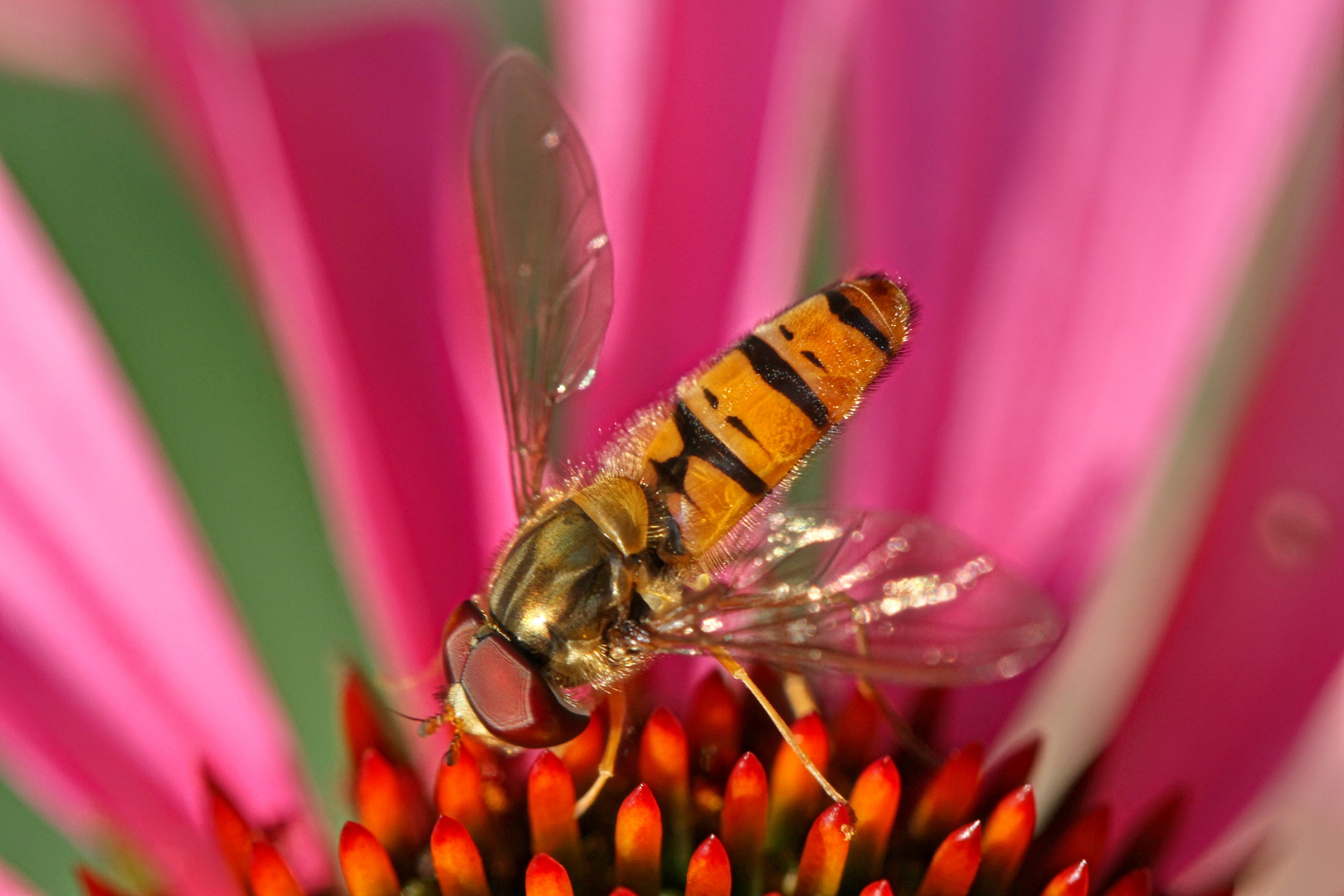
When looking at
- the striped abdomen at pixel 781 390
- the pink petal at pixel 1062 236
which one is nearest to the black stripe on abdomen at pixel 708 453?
the striped abdomen at pixel 781 390

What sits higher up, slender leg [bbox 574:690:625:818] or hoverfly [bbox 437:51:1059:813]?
hoverfly [bbox 437:51:1059:813]

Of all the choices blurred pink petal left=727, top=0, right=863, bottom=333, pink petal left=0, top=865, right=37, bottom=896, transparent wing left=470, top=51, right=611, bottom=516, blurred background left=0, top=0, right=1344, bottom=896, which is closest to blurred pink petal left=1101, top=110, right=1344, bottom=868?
blurred background left=0, top=0, right=1344, bottom=896

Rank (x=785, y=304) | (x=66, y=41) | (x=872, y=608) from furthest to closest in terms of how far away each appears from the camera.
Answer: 1. (x=785, y=304)
2. (x=66, y=41)
3. (x=872, y=608)

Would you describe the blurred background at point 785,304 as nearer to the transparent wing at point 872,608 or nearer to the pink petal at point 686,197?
the pink petal at point 686,197

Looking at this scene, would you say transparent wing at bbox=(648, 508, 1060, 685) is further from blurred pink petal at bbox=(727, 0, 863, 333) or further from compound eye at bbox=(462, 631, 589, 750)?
blurred pink petal at bbox=(727, 0, 863, 333)

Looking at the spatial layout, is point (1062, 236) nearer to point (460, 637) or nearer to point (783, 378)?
point (783, 378)

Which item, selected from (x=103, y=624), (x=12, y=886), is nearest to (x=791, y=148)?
(x=103, y=624)

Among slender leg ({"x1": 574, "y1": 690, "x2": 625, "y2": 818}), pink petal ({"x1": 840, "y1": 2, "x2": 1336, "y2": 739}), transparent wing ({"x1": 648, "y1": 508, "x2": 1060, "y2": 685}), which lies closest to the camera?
transparent wing ({"x1": 648, "y1": 508, "x2": 1060, "y2": 685})
